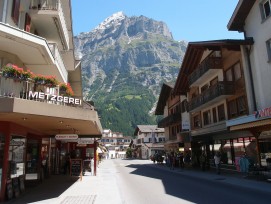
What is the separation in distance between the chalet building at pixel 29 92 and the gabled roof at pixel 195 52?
1340 cm

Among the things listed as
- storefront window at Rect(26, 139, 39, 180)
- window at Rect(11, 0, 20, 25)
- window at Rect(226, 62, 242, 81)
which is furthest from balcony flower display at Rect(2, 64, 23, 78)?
window at Rect(226, 62, 242, 81)

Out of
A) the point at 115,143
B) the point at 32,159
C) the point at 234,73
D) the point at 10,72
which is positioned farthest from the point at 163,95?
the point at 115,143

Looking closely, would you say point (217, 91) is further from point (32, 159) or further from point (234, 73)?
point (32, 159)

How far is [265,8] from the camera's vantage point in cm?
2239

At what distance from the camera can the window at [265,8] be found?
22.0 meters

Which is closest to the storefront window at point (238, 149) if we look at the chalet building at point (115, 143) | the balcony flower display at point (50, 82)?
the balcony flower display at point (50, 82)

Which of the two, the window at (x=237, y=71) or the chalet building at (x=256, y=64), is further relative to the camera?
the window at (x=237, y=71)

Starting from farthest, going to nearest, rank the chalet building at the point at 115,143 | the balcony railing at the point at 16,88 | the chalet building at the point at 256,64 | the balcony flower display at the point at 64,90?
the chalet building at the point at 115,143 < the chalet building at the point at 256,64 < the balcony flower display at the point at 64,90 < the balcony railing at the point at 16,88

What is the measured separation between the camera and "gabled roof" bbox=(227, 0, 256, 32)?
938 inches

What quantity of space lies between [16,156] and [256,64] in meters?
18.4

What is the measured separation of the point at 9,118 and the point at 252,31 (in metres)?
19.9

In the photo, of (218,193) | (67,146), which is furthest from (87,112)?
(67,146)

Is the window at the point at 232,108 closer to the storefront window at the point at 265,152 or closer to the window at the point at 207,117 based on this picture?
the window at the point at 207,117

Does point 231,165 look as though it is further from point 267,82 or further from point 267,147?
point 267,82
